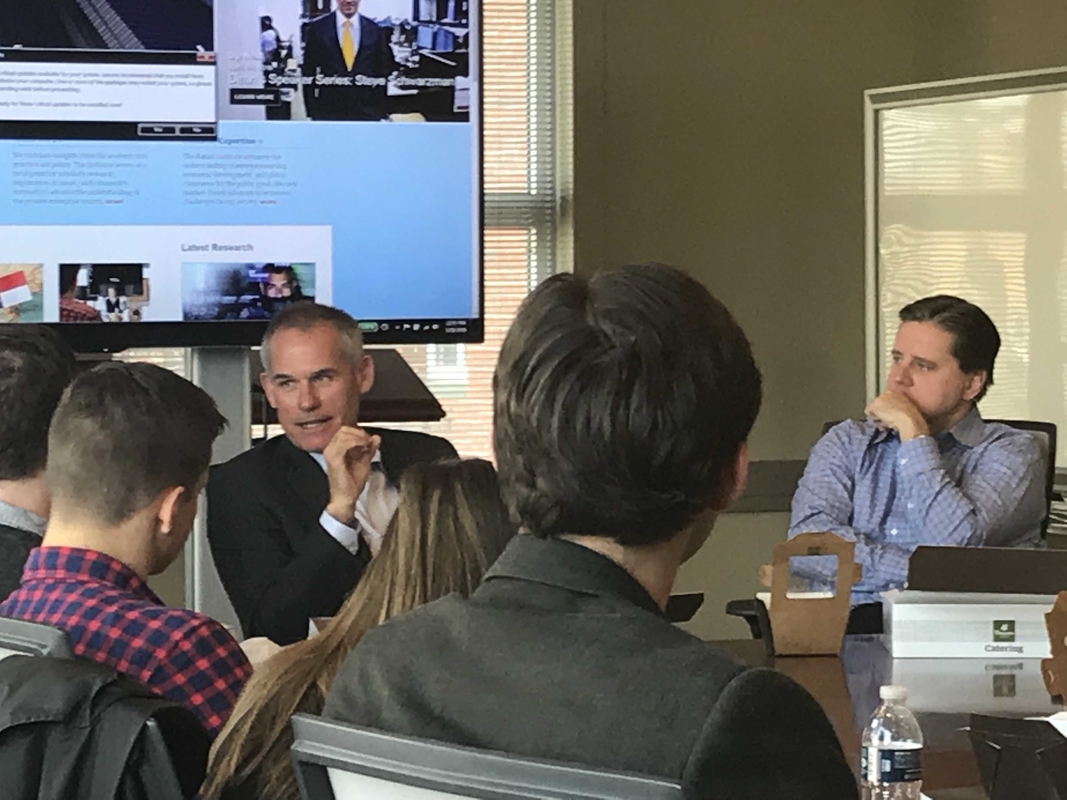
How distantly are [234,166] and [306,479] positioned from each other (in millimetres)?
807

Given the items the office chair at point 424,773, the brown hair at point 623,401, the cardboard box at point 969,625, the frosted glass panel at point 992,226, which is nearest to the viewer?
the office chair at point 424,773

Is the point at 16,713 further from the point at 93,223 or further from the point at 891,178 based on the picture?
the point at 891,178

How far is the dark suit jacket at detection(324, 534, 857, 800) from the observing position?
985 mm

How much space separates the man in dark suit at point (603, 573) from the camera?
101 cm

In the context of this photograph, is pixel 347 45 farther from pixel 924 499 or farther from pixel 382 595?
pixel 382 595

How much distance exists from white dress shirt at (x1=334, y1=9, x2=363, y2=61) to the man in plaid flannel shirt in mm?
1696

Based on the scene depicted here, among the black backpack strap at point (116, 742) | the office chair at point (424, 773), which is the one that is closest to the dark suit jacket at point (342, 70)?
the black backpack strap at point (116, 742)

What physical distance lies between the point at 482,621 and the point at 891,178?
3680 mm

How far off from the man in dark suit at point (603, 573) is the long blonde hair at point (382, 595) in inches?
9.3

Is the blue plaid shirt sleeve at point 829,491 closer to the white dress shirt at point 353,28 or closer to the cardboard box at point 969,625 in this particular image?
the cardboard box at point 969,625

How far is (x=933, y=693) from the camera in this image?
2.15 meters

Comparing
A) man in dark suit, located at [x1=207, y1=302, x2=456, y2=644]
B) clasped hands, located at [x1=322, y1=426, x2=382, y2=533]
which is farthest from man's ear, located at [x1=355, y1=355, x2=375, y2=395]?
clasped hands, located at [x1=322, y1=426, x2=382, y2=533]

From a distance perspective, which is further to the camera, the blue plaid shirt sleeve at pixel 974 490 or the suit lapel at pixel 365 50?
the suit lapel at pixel 365 50

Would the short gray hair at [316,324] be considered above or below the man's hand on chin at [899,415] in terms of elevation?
A: above
